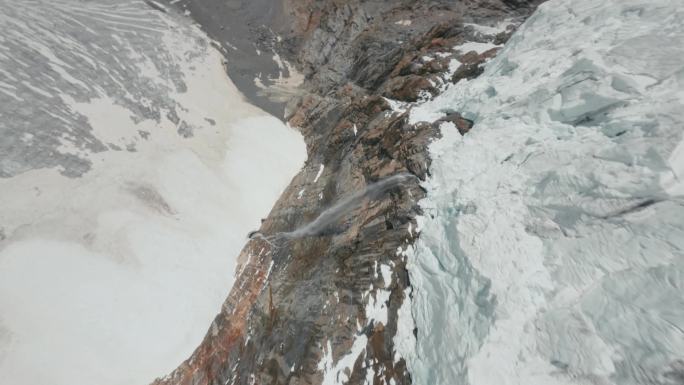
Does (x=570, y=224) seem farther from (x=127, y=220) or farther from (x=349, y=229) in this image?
(x=127, y=220)

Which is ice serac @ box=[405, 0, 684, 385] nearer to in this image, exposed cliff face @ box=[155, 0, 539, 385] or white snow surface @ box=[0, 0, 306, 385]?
exposed cliff face @ box=[155, 0, 539, 385]

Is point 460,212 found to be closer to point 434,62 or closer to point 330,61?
point 434,62

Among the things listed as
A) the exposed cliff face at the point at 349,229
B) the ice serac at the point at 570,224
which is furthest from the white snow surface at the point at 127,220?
the ice serac at the point at 570,224

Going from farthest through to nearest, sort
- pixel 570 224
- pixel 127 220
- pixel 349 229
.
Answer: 1. pixel 127 220
2. pixel 349 229
3. pixel 570 224

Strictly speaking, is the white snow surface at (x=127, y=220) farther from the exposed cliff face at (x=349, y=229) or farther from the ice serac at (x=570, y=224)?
the ice serac at (x=570, y=224)

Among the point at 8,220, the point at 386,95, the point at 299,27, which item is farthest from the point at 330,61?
the point at 8,220

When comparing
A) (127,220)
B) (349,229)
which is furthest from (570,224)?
(127,220)

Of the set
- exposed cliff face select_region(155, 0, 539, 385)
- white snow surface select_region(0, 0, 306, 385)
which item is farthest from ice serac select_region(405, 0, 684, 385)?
white snow surface select_region(0, 0, 306, 385)
